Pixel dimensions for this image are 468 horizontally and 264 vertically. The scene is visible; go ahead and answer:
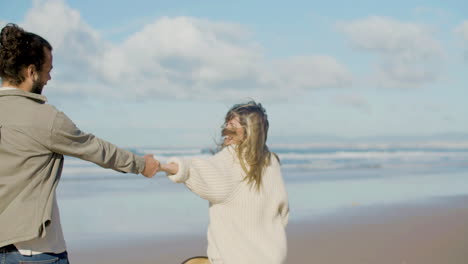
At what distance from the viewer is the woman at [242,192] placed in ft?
9.92

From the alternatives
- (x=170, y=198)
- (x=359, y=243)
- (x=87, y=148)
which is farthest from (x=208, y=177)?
(x=170, y=198)

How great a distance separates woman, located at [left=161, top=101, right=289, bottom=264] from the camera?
3.02m

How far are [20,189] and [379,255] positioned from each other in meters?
4.96

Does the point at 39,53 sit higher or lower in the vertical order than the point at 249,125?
higher

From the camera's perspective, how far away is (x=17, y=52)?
260 cm

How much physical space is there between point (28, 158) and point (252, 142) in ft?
3.93

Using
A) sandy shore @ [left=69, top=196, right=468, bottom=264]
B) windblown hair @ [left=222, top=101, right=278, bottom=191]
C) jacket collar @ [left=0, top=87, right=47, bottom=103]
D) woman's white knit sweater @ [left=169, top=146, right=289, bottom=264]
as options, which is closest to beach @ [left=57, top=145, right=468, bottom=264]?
sandy shore @ [left=69, top=196, right=468, bottom=264]

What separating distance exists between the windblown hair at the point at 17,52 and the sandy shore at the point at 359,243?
13.3ft

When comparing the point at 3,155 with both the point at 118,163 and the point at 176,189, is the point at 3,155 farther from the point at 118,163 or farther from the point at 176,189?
the point at 176,189

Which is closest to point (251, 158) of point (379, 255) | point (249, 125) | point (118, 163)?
point (249, 125)

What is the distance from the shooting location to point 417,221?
28.2 ft

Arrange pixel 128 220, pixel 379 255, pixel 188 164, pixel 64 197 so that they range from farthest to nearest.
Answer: pixel 64 197
pixel 128 220
pixel 379 255
pixel 188 164

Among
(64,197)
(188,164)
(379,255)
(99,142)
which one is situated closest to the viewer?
(99,142)

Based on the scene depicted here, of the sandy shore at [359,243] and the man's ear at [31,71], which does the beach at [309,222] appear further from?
the man's ear at [31,71]
